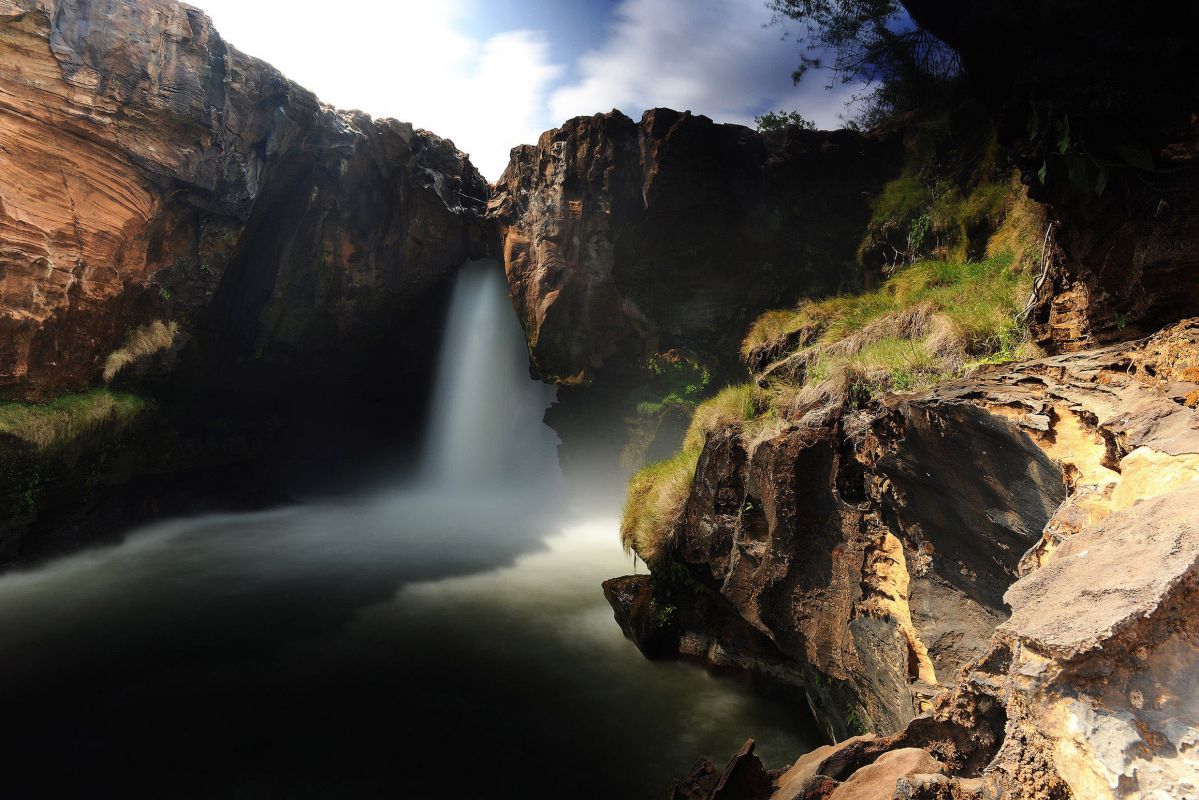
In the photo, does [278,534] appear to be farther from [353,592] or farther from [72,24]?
[72,24]

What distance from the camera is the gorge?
266 centimetres

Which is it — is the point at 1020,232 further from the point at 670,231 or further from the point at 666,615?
the point at 670,231

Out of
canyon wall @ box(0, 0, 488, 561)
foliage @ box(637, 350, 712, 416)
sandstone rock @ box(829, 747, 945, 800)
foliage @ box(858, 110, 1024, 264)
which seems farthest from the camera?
foliage @ box(637, 350, 712, 416)

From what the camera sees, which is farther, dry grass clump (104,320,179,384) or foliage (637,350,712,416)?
foliage (637,350,712,416)

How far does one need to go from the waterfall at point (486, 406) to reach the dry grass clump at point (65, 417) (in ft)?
24.7

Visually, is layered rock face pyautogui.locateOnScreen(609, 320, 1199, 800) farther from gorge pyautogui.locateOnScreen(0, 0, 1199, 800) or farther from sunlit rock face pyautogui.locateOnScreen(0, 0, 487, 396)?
sunlit rock face pyautogui.locateOnScreen(0, 0, 487, 396)

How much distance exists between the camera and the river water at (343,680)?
5270mm

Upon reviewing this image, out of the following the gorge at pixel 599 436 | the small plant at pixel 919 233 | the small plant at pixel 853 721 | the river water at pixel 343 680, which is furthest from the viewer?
the small plant at pixel 919 233

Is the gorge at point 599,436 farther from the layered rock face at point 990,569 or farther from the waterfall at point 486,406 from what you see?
the waterfall at point 486,406

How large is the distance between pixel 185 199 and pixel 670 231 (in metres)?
9.91

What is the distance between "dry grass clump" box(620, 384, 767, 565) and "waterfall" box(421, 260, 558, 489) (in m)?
8.85

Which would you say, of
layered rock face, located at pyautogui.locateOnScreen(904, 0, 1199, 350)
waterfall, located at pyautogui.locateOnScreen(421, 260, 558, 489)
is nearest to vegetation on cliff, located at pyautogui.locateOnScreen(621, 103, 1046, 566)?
layered rock face, located at pyautogui.locateOnScreen(904, 0, 1199, 350)

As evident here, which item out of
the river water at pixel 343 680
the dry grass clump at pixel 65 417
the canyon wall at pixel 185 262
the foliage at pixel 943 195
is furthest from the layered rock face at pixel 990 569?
the canyon wall at pixel 185 262

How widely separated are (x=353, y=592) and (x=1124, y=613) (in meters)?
9.81
